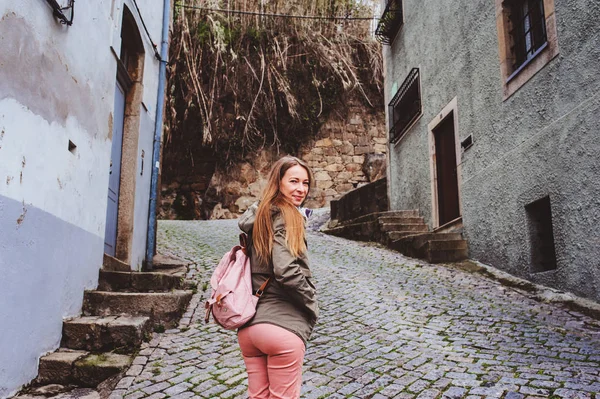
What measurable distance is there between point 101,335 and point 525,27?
6.30 meters

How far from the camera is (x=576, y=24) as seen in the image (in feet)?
16.7

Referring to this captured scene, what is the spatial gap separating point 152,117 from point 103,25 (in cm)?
242

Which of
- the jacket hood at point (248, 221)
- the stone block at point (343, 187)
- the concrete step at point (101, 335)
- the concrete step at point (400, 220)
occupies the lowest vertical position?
the concrete step at point (101, 335)

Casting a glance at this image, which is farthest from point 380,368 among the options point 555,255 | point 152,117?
point 152,117

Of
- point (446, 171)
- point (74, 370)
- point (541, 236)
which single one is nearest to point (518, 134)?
point (541, 236)

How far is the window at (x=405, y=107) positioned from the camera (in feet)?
33.0

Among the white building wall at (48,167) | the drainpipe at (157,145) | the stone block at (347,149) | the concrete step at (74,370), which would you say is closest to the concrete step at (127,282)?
the white building wall at (48,167)

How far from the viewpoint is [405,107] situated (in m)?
11.4

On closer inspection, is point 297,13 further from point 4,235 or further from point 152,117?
point 4,235

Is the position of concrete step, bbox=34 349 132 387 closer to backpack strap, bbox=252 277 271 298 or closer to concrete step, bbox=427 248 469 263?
backpack strap, bbox=252 277 271 298

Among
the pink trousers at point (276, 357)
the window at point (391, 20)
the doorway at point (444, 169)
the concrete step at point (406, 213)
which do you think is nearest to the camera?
the pink trousers at point (276, 357)

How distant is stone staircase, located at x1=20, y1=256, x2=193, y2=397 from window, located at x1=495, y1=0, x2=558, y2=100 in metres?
4.85

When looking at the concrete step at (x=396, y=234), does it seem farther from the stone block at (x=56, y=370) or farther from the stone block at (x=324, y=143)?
the stone block at (x=324, y=143)

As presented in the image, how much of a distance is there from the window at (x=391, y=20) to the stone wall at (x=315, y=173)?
488 cm
